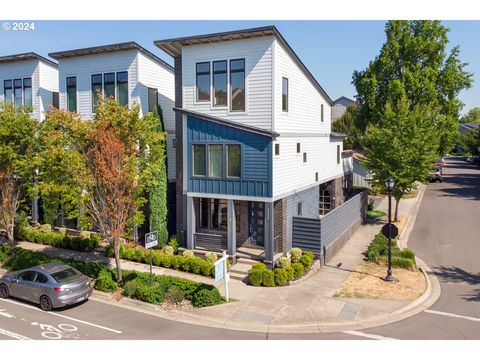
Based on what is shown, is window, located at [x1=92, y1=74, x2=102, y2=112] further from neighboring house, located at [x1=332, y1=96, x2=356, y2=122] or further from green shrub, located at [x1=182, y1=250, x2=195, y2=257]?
neighboring house, located at [x1=332, y1=96, x2=356, y2=122]

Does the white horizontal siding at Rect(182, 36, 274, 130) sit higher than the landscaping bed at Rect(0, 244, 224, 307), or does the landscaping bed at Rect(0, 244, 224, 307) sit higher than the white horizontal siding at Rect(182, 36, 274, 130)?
the white horizontal siding at Rect(182, 36, 274, 130)

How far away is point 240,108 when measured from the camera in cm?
2064

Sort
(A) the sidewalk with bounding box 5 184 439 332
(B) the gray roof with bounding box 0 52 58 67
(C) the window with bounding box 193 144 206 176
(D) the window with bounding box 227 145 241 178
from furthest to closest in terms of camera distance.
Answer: (B) the gray roof with bounding box 0 52 58 67 < (C) the window with bounding box 193 144 206 176 < (D) the window with bounding box 227 145 241 178 < (A) the sidewalk with bounding box 5 184 439 332

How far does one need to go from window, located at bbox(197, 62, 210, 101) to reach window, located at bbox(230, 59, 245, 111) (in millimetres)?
1305

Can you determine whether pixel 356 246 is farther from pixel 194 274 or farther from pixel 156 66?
pixel 156 66

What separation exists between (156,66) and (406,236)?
18658 millimetres

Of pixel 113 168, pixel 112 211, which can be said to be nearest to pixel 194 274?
pixel 112 211

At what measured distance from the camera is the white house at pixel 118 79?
23688mm

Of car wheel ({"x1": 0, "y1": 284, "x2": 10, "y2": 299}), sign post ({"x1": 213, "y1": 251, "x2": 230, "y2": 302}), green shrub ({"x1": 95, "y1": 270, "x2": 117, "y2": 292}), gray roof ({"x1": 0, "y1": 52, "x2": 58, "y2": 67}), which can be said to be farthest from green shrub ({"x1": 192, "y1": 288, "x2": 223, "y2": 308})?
gray roof ({"x1": 0, "y1": 52, "x2": 58, "y2": 67})

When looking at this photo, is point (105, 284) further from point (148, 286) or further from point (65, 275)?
point (148, 286)

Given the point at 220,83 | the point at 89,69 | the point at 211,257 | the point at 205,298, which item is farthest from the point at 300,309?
the point at 89,69

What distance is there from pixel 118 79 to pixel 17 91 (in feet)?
31.1

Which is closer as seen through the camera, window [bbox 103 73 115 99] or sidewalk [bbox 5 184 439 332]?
sidewalk [bbox 5 184 439 332]

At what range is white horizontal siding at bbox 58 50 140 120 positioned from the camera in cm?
2369
